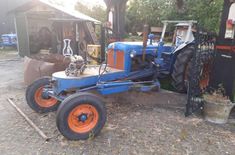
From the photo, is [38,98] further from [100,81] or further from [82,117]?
[82,117]

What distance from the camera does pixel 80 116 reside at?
10.5 feet

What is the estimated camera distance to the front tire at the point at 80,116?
3016 millimetres

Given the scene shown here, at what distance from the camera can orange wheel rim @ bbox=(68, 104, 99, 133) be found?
3.14 metres

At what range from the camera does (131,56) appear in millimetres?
4180

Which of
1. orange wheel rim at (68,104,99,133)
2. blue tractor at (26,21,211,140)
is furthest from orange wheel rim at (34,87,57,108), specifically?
orange wheel rim at (68,104,99,133)

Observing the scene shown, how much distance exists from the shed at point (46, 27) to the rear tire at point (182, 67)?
162 inches

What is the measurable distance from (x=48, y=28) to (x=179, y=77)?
9.98 meters

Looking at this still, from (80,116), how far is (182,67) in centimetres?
228

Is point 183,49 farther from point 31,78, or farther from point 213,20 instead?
point 213,20

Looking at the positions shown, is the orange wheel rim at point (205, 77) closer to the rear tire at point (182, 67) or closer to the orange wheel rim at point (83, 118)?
the rear tire at point (182, 67)

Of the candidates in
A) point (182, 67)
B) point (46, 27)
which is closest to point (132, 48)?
point (182, 67)

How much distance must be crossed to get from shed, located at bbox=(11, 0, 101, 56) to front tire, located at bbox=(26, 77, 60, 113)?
3889mm

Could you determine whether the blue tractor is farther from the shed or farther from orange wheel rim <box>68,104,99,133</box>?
the shed

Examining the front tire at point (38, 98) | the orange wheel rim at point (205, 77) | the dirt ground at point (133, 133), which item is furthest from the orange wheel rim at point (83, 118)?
the orange wheel rim at point (205, 77)
